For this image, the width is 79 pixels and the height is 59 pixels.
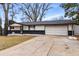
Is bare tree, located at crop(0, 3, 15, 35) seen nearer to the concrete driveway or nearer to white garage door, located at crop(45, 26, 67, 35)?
the concrete driveway

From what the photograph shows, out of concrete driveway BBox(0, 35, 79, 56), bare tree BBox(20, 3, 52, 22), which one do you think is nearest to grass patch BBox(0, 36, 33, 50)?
concrete driveway BBox(0, 35, 79, 56)

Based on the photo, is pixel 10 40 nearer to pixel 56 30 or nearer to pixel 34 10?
pixel 34 10

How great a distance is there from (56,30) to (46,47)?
0.40 meters

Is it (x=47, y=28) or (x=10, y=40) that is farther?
(x=47, y=28)

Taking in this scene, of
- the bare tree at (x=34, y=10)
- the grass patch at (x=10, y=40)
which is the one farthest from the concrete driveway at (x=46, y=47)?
the bare tree at (x=34, y=10)

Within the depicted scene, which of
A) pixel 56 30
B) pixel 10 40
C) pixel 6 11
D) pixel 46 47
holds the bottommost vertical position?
pixel 46 47

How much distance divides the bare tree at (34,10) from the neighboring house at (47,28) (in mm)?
110

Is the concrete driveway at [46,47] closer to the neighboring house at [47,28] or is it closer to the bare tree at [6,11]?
the neighboring house at [47,28]

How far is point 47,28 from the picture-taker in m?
4.68

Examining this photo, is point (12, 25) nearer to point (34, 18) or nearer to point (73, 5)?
point (34, 18)

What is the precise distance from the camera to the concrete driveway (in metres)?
4.36

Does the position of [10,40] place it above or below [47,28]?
below

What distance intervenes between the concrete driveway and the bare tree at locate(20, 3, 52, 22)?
372 millimetres

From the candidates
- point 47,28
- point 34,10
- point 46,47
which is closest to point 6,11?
point 34,10
